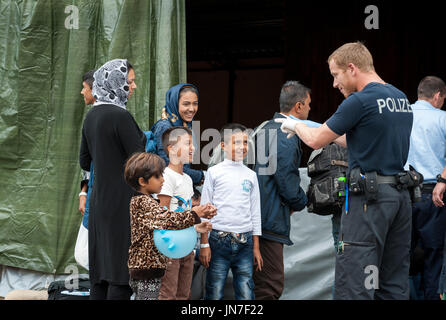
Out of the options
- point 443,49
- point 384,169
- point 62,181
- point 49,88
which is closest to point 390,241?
point 384,169

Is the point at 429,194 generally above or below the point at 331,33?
below

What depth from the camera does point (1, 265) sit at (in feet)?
17.3

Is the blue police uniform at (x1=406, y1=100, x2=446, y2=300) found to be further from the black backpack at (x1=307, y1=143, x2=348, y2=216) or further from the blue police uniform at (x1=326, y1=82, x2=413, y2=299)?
the blue police uniform at (x1=326, y1=82, x2=413, y2=299)

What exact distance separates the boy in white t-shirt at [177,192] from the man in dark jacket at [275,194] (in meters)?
0.55

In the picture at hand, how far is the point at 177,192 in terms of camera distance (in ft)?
11.6

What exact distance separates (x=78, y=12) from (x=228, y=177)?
263 cm

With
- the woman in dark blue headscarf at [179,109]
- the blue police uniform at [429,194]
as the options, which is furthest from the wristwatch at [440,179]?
the woman in dark blue headscarf at [179,109]

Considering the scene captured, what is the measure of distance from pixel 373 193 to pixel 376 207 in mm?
80

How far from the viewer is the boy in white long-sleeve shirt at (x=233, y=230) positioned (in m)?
3.67

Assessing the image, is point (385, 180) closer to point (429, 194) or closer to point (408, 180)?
point (408, 180)

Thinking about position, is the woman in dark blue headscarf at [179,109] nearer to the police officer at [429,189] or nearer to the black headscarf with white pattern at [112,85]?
the black headscarf with white pattern at [112,85]

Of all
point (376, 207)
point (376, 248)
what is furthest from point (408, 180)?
point (376, 248)

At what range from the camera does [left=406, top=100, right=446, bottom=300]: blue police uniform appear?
4172mm

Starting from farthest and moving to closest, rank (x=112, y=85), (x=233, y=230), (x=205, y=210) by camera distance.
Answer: (x=233, y=230) → (x=112, y=85) → (x=205, y=210)
